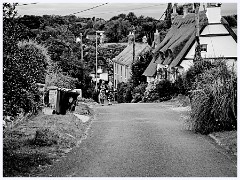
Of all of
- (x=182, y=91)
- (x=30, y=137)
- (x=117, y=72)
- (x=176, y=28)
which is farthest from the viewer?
(x=117, y=72)

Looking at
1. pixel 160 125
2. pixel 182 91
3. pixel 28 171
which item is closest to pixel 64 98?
pixel 160 125

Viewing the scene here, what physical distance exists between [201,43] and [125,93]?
15780 mm

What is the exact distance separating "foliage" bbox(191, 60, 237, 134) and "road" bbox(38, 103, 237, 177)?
1.74 ft

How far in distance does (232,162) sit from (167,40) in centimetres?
3435

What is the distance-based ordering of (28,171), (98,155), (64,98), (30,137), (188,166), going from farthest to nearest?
(64,98) → (30,137) → (98,155) → (188,166) → (28,171)

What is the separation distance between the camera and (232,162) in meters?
11.9

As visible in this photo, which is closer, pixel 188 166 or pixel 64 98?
pixel 188 166

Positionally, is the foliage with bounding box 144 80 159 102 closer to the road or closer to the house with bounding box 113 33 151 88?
the house with bounding box 113 33 151 88

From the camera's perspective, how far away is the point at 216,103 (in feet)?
51.3

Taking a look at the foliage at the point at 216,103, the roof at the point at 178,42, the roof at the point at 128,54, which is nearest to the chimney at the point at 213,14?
the roof at the point at 178,42

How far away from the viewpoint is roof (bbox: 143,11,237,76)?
122ft

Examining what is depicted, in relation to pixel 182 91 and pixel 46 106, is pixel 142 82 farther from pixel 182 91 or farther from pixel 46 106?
pixel 46 106

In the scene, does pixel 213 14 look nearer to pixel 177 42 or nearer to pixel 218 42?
pixel 218 42

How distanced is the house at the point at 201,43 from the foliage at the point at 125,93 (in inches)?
238
